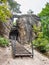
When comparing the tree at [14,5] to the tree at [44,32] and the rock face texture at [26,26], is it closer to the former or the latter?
the rock face texture at [26,26]

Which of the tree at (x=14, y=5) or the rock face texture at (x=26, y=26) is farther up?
the tree at (x=14, y=5)

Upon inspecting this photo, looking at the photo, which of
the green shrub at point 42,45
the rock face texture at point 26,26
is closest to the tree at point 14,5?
the rock face texture at point 26,26

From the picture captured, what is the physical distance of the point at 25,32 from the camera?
92.4 ft

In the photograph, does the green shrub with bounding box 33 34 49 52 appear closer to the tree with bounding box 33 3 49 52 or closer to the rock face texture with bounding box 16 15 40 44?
the tree with bounding box 33 3 49 52

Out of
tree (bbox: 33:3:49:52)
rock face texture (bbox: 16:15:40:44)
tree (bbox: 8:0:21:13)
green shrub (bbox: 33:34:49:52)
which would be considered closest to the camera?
tree (bbox: 33:3:49:52)

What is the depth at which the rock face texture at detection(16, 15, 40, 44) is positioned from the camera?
92.0 feet

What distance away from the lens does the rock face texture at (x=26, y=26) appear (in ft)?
92.0

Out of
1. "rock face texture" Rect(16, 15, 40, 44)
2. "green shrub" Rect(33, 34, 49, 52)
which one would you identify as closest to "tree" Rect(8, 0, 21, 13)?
"rock face texture" Rect(16, 15, 40, 44)

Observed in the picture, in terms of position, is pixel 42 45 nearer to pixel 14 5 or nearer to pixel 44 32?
pixel 44 32

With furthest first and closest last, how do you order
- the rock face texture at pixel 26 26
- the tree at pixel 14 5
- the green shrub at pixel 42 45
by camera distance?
the tree at pixel 14 5, the rock face texture at pixel 26 26, the green shrub at pixel 42 45

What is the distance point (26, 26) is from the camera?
2855 cm

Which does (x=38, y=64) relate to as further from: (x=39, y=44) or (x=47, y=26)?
(x=39, y=44)

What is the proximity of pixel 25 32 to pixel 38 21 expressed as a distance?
3057 mm

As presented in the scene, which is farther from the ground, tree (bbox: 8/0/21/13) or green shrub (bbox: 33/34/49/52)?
tree (bbox: 8/0/21/13)
